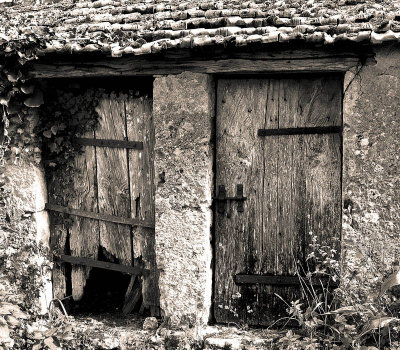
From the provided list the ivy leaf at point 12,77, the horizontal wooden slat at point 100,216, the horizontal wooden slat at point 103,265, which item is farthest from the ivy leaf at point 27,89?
the horizontal wooden slat at point 103,265

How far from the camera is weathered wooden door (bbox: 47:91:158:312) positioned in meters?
5.15

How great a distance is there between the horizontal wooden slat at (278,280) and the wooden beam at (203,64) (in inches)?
73.0

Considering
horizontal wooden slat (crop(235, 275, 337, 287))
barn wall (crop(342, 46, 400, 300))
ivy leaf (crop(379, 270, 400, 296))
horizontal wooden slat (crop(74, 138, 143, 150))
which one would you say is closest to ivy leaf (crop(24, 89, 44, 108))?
horizontal wooden slat (crop(74, 138, 143, 150))

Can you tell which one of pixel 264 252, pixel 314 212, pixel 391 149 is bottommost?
pixel 264 252

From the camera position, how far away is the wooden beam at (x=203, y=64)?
4387 mm

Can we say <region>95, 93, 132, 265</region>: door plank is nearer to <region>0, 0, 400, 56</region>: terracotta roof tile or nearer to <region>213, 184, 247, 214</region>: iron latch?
<region>0, 0, 400, 56</region>: terracotta roof tile

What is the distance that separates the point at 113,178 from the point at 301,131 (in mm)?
1887

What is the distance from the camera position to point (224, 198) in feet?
16.1

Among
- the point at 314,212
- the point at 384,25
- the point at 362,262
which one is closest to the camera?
the point at 384,25

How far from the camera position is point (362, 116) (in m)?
4.35

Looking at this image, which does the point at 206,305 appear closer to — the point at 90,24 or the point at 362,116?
the point at 362,116

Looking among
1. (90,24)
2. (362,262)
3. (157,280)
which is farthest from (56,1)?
(362,262)

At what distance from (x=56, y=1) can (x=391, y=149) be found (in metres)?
4.21

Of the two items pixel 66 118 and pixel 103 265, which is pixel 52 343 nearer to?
pixel 103 265
